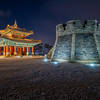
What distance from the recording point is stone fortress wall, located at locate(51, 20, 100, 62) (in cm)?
873

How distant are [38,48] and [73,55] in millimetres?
28376

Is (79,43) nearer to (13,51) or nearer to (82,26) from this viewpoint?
(82,26)

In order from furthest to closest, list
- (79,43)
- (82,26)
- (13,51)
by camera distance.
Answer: (13,51)
(82,26)
(79,43)

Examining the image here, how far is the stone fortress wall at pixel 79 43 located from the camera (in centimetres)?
873

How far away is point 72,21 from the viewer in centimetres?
1020

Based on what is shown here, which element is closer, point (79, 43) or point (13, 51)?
point (79, 43)

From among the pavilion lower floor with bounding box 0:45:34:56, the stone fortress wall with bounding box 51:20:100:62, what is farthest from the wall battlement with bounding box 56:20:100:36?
the pavilion lower floor with bounding box 0:45:34:56

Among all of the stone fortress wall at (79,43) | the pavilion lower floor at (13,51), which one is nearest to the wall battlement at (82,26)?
the stone fortress wall at (79,43)

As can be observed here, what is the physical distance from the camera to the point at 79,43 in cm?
944

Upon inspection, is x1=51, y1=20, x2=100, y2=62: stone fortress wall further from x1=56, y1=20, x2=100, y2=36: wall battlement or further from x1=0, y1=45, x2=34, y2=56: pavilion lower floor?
x1=0, y1=45, x2=34, y2=56: pavilion lower floor

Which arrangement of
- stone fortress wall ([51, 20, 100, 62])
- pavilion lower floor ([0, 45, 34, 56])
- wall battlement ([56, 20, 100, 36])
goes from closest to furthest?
1. stone fortress wall ([51, 20, 100, 62])
2. wall battlement ([56, 20, 100, 36])
3. pavilion lower floor ([0, 45, 34, 56])

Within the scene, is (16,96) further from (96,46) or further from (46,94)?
(96,46)

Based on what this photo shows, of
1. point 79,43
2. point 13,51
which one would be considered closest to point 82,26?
point 79,43

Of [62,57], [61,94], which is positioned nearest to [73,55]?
[62,57]
